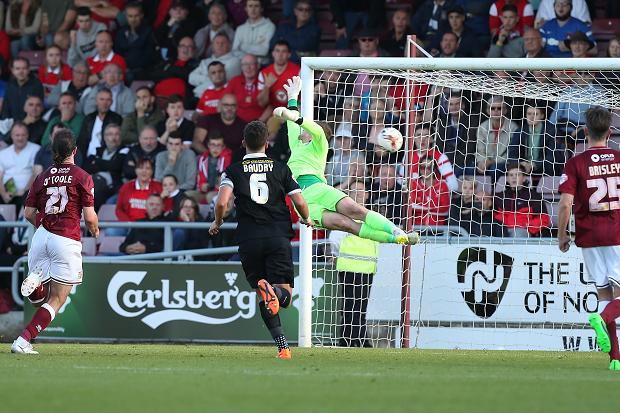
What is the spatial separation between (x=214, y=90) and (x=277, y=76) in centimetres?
122

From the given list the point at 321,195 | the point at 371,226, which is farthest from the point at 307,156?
the point at 371,226

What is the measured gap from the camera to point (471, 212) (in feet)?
50.9

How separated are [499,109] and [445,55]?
6.74ft

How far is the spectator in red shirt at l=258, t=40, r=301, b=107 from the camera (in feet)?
60.1

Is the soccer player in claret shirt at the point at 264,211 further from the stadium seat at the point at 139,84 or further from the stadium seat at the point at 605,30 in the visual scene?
the stadium seat at the point at 139,84

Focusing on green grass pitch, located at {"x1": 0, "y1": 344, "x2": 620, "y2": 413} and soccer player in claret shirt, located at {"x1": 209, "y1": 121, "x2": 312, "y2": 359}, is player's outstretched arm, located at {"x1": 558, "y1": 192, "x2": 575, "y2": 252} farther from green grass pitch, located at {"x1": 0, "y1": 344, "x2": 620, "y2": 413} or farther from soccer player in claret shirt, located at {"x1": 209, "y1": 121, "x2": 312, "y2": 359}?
soccer player in claret shirt, located at {"x1": 209, "y1": 121, "x2": 312, "y2": 359}

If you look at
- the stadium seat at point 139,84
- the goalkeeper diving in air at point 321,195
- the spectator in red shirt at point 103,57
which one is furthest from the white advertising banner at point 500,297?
the spectator in red shirt at point 103,57

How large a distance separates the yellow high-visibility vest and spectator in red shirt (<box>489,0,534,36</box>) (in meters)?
4.82

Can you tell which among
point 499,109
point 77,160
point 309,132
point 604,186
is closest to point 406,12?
point 499,109

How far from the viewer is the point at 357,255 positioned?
14.6 meters

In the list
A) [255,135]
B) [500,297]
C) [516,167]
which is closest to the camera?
[255,135]

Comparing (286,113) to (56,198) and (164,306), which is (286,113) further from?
(164,306)

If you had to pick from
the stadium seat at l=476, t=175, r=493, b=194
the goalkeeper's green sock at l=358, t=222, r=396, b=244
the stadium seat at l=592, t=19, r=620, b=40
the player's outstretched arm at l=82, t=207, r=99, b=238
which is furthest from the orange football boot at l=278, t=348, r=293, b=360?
the stadium seat at l=592, t=19, r=620, b=40

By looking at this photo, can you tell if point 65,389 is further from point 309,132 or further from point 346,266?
point 346,266
